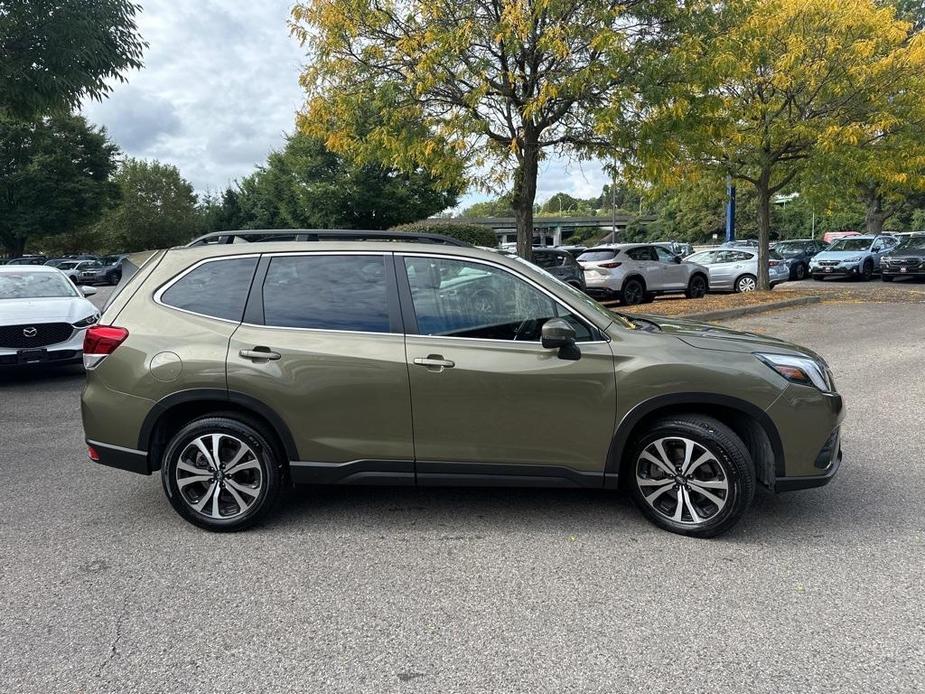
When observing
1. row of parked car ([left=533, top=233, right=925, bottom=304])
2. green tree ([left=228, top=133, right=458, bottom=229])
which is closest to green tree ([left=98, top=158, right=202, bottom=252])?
green tree ([left=228, top=133, right=458, bottom=229])

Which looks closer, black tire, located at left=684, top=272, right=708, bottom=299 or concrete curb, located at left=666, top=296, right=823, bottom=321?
concrete curb, located at left=666, top=296, right=823, bottom=321

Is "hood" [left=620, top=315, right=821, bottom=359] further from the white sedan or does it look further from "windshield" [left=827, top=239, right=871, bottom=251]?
"windshield" [left=827, top=239, right=871, bottom=251]

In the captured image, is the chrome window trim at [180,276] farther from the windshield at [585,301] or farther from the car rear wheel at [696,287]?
the car rear wheel at [696,287]

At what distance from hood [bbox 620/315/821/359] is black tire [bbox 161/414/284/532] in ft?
8.01

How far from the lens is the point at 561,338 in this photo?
367 centimetres

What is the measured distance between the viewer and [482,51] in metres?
9.80

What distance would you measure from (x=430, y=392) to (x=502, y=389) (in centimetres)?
40

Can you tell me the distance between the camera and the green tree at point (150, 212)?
186 ft

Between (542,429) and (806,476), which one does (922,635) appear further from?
(542,429)

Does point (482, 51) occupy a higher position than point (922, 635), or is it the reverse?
point (482, 51)

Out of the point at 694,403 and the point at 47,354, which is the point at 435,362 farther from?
the point at 47,354

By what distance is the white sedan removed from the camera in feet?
27.2

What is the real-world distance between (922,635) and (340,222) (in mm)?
33471

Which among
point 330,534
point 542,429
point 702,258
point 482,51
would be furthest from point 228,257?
point 702,258
